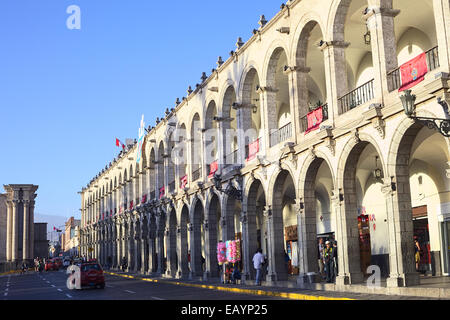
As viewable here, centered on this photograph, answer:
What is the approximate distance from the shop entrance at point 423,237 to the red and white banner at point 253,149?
7337mm

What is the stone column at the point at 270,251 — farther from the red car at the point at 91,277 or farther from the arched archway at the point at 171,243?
the arched archway at the point at 171,243

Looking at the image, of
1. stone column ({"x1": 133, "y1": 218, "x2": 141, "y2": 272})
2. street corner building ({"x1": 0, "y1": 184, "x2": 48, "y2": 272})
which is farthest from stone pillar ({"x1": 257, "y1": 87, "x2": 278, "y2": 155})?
street corner building ({"x1": 0, "y1": 184, "x2": 48, "y2": 272})

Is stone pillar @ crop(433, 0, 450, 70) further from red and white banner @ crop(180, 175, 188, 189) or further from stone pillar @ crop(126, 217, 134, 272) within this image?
stone pillar @ crop(126, 217, 134, 272)

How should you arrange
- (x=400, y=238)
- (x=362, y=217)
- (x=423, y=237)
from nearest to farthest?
(x=400, y=238), (x=423, y=237), (x=362, y=217)

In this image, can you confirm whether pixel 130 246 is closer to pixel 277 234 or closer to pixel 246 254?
pixel 246 254

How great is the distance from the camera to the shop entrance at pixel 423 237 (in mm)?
22484

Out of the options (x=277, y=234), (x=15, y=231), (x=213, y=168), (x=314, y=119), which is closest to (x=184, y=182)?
(x=213, y=168)

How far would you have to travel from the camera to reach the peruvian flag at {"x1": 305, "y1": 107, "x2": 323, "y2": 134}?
20422mm

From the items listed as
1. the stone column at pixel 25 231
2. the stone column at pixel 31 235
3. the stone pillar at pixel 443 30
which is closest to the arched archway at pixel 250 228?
the stone pillar at pixel 443 30

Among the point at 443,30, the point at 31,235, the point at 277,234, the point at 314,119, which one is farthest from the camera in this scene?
the point at 31,235

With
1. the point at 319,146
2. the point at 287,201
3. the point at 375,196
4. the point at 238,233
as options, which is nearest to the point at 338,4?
the point at 319,146

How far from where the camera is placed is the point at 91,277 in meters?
27.2

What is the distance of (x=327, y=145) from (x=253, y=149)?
7.13 m

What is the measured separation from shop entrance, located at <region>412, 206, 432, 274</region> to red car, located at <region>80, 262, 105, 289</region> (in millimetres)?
14831
